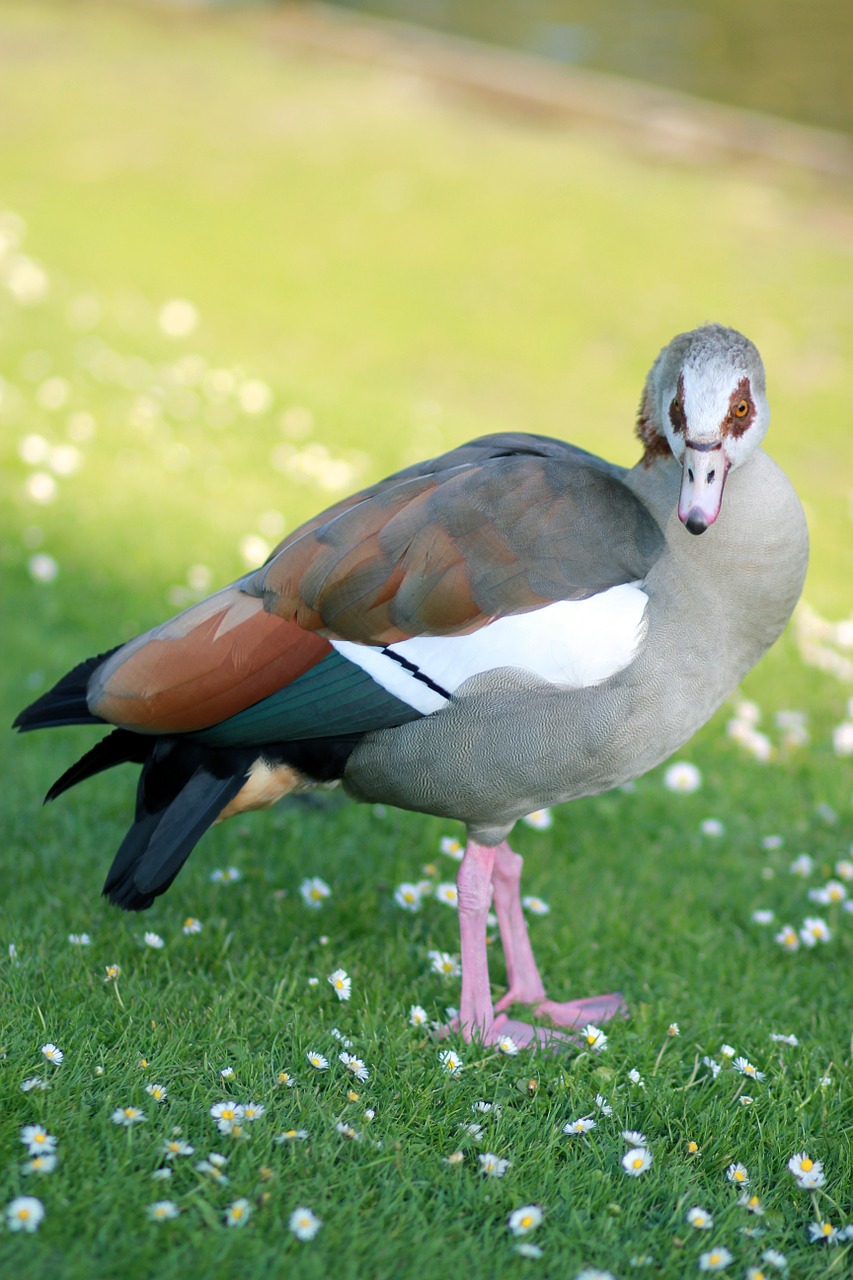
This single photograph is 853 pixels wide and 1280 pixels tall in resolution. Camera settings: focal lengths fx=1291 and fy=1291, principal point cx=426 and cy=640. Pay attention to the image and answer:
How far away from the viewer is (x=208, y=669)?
109 inches

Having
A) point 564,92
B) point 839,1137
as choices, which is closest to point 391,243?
point 564,92

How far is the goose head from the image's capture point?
261 cm

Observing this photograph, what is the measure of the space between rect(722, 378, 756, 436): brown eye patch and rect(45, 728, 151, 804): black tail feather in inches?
57.5

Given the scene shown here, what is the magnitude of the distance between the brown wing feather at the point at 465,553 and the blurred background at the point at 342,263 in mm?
1963

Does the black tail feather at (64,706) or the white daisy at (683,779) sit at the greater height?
the black tail feather at (64,706)

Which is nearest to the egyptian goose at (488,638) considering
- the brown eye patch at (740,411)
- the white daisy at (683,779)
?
the brown eye patch at (740,411)

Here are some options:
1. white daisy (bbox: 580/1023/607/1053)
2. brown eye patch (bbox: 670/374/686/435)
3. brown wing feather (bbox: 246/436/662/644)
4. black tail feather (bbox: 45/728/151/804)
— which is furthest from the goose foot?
brown eye patch (bbox: 670/374/686/435)

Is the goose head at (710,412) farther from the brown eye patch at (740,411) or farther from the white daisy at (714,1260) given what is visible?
the white daisy at (714,1260)

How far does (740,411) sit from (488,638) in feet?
2.29

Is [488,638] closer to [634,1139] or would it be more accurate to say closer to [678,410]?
[678,410]

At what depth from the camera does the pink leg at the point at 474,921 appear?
294cm

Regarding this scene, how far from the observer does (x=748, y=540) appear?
277 cm

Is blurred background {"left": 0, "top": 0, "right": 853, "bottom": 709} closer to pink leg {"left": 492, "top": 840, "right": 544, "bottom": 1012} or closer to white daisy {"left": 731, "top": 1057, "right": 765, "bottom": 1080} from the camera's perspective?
pink leg {"left": 492, "top": 840, "right": 544, "bottom": 1012}

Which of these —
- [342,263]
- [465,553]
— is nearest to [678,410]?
[465,553]
